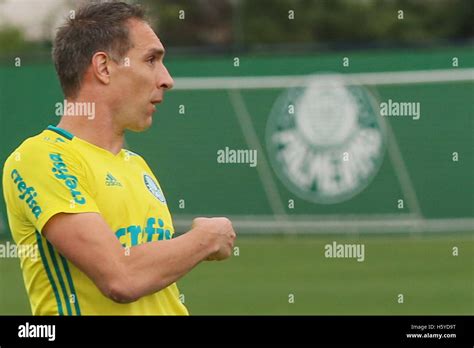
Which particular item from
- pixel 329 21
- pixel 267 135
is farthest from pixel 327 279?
pixel 329 21

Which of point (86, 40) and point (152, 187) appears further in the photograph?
point (152, 187)

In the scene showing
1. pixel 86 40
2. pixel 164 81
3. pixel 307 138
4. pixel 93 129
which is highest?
pixel 307 138

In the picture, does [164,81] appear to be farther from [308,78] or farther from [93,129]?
[308,78]

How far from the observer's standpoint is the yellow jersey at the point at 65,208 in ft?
11.9

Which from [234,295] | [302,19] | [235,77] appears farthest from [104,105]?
[302,19]

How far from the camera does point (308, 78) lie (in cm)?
1584

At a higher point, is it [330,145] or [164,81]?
[330,145]

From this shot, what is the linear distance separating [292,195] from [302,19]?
1104 cm

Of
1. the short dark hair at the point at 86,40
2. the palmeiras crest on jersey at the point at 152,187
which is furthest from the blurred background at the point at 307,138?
the short dark hair at the point at 86,40

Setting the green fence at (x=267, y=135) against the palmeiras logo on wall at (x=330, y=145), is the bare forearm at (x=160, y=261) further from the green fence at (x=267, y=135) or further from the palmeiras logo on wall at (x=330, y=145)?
the palmeiras logo on wall at (x=330, y=145)

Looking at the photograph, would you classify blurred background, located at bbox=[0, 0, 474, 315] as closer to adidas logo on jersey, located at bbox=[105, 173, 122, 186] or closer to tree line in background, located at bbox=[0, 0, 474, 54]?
tree line in background, located at bbox=[0, 0, 474, 54]

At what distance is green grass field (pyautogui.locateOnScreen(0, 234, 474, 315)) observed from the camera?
1080cm

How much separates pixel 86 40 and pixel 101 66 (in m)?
0.09

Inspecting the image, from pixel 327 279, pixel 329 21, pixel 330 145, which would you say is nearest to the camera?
pixel 327 279
